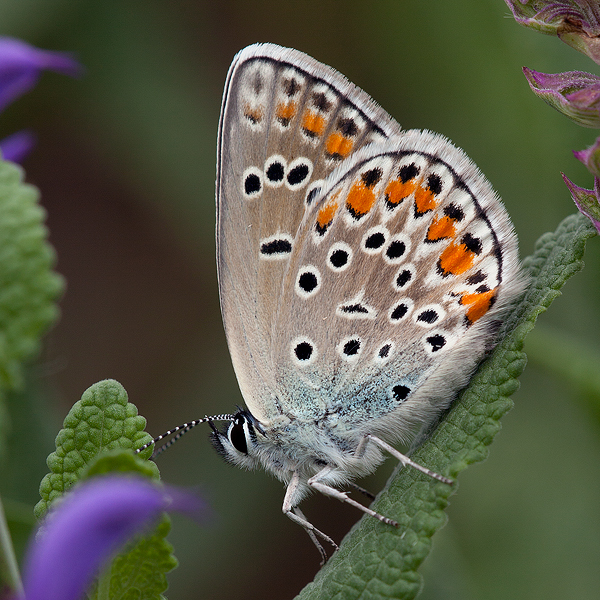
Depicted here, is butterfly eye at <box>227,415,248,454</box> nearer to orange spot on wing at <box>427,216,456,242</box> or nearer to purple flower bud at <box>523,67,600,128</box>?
orange spot on wing at <box>427,216,456,242</box>

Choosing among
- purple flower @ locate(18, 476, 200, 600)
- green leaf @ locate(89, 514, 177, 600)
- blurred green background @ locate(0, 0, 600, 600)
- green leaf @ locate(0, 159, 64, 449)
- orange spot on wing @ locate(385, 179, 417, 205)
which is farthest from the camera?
blurred green background @ locate(0, 0, 600, 600)

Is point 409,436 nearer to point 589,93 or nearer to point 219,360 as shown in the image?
point 589,93

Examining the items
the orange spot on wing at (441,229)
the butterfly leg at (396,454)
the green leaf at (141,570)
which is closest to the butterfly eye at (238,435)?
the butterfly leg at (396,454)

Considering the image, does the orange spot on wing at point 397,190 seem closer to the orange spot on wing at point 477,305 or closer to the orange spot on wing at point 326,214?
the orange spot on wing at point 326,214

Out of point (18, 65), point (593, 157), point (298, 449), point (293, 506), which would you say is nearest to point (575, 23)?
point (593, 157)

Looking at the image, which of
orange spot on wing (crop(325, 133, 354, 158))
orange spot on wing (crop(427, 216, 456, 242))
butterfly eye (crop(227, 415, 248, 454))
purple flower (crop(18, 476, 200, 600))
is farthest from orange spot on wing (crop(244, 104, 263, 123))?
purple flower (crop(18, 476, 200, 600))

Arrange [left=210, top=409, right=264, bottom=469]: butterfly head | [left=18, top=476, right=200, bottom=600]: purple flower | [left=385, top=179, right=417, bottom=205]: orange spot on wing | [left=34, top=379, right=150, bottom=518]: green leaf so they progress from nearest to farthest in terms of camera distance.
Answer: [left=18, top=476, right=200, bottom=600]: purple flower, [left=34, top=379, right=150, bottom=518]: green leaf, [left=385, top=179, right=417, bottom=205]: orange spot on wing, [left=210, top=409, right=264, bottom=469]: butterfly head

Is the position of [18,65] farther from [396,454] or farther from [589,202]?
[396,454]
